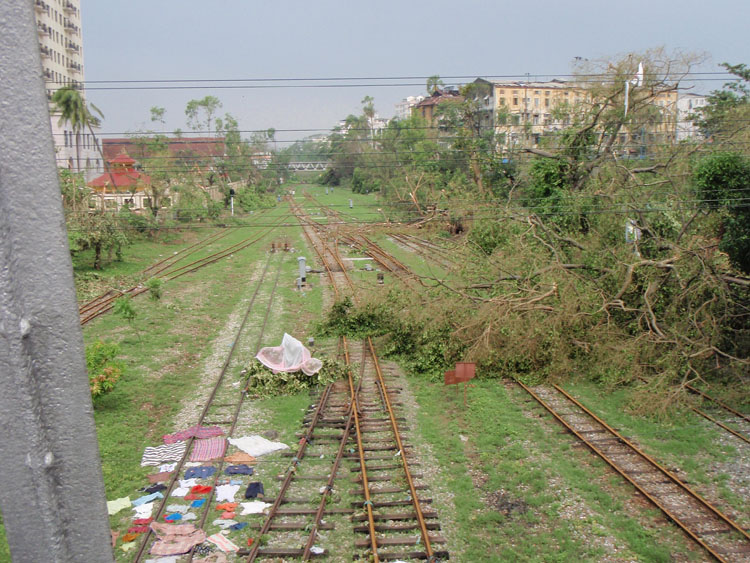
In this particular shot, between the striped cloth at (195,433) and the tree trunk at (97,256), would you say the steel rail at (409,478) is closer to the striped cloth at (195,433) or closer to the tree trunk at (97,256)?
the striped cloth at (195,433)

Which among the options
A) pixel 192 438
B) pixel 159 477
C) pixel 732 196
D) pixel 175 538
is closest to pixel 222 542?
pixel 175 538

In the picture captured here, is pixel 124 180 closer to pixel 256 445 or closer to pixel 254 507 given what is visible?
pixel 256 445

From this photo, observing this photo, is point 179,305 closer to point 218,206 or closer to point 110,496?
point 110,496

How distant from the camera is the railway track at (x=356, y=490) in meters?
8.08

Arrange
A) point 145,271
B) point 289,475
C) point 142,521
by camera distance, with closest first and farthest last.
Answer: point 142,521
point 289,475
point 145,271

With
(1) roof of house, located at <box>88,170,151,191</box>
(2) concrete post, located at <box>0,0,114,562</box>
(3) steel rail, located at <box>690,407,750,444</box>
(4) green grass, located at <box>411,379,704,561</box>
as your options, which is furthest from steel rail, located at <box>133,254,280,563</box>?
(1) roof of house, located at <box>88,170,151,191</box>

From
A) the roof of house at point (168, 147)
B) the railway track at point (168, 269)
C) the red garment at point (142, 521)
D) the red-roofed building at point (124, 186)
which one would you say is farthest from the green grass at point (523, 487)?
the roof of house at point (168, 147)

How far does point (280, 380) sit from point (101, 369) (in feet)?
12.3

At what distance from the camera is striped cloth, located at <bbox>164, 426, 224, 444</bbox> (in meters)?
11.7

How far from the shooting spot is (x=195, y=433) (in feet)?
39.1

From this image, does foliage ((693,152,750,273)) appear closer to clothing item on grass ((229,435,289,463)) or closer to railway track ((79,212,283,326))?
clothing item on grass ((229,435,289,463))

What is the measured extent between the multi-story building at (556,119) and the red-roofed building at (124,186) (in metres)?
20.1

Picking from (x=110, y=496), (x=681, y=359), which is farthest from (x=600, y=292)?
(x=110, y=496)

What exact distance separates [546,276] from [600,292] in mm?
1356
